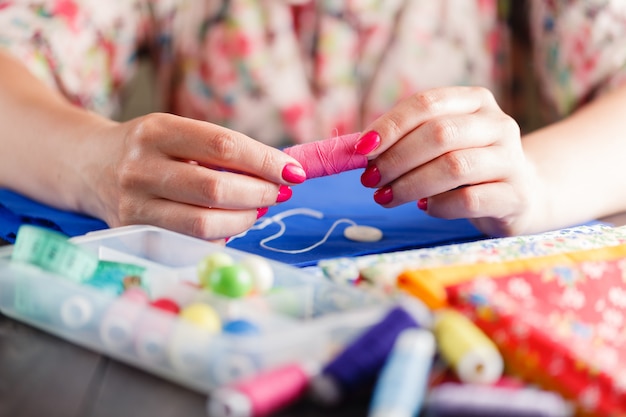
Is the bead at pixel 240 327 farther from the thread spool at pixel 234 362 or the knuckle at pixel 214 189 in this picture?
the knuckle at pixel 214 189

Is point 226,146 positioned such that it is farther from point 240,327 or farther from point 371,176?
point 240,327

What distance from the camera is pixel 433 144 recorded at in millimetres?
702

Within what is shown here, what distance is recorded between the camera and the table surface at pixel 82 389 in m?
0.43

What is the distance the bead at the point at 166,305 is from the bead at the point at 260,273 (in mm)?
51

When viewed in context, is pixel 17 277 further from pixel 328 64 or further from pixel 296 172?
pixel 328 64

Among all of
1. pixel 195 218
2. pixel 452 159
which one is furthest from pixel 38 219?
pixel 452 159

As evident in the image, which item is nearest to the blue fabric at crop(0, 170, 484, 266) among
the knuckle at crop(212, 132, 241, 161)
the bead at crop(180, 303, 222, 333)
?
the knuckle at crop(212, 132, 241, 161)

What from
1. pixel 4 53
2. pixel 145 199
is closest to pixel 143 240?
pixel 145 199

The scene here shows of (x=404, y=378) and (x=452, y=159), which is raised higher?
(x=452, y=159)

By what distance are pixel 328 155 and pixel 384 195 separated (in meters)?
0.07

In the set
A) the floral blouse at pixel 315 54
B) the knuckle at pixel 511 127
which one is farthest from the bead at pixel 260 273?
the floral blouse at pixel 315 54

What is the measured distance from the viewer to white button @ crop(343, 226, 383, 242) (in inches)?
30.1

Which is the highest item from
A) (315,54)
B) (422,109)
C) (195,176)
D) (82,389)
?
(315,54)

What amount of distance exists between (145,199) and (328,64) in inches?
19.8
